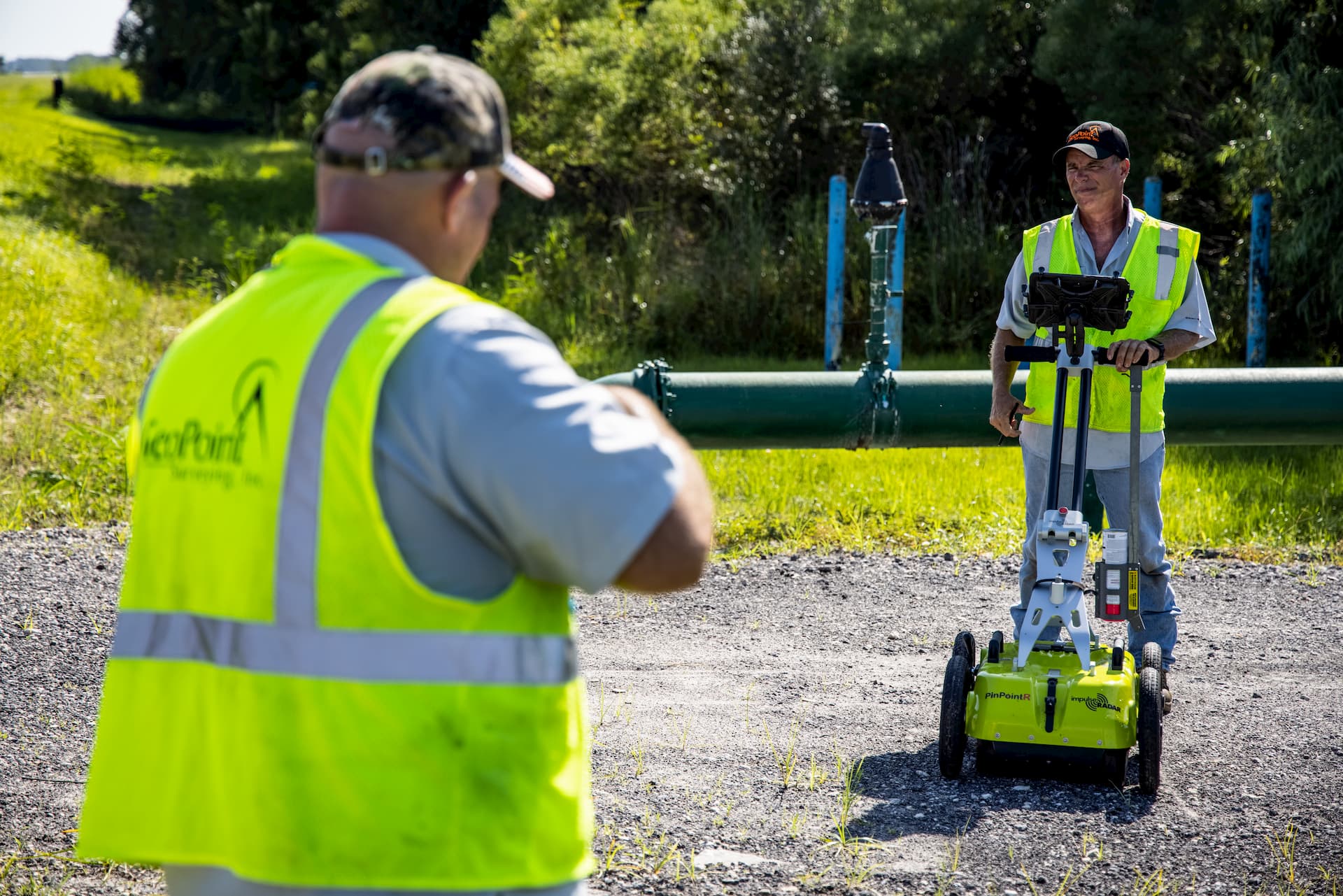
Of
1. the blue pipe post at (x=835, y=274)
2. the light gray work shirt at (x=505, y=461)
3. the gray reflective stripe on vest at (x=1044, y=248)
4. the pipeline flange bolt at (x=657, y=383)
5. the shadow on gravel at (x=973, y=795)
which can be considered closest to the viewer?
the light gray work shirt at (x=505, y=461)

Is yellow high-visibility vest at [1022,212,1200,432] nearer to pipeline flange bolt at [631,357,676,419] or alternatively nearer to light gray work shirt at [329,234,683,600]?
pipeline flange bolt at [631,357,676,419]

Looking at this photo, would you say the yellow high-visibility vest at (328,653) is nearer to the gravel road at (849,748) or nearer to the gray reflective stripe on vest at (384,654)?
the gray reflective stripe on vest at (384,654)

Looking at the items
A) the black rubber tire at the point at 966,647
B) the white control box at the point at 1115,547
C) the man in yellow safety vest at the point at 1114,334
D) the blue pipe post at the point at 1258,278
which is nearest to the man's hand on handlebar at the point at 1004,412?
the man in yellow safety vest at the point at 1114,334

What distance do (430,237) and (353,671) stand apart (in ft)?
1.82

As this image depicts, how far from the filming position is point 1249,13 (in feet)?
46.6

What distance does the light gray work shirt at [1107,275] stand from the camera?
4.80m

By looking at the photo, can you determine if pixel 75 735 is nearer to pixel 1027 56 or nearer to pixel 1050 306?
pixel 1050 306

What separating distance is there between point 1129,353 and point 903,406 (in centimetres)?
220

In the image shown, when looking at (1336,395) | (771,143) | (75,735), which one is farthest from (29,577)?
(771,143)

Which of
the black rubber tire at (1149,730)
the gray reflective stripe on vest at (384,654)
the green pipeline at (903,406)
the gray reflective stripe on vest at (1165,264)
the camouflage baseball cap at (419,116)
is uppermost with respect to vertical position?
the camouflage baseball cap at (419,116)

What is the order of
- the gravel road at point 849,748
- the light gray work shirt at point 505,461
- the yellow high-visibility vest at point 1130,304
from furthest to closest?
the yellow high-visibility vest at point 1130,304 < the gravel road at point 849,748 < the light gray work shirt at point 505,461

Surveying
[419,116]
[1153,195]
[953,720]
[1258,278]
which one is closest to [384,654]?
[419,116]

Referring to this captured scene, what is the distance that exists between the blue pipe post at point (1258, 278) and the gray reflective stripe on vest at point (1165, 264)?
8227 millimetres

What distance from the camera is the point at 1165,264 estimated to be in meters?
4.80
